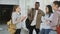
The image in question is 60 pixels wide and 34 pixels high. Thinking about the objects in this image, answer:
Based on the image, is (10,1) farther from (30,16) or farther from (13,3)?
(30,16)

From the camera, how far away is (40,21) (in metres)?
7.56

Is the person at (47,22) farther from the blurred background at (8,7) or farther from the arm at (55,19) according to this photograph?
the blurred background at (8,7)

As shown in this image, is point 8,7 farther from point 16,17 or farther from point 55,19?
point 55,19

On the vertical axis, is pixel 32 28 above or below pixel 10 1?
below

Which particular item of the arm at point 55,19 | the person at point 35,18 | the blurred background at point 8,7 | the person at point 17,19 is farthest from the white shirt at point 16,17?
the arm at point 55,19

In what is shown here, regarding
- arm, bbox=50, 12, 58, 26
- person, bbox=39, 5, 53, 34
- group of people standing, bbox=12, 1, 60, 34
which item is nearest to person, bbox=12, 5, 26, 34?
group of people standing, bbox=12, 1, 60, 34

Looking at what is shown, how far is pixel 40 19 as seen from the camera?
757 cm

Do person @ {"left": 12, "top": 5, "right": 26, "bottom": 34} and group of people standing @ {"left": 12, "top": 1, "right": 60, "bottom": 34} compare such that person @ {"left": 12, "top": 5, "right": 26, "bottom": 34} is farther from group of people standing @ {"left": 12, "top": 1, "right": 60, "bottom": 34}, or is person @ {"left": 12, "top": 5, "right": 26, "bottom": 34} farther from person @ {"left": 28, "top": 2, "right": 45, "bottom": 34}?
person @ {"left": 28, "top": 2, "right": 45, "bottom": 34}

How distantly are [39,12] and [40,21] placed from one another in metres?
0.31

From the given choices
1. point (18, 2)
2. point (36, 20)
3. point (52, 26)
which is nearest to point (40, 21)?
point (36, 20)

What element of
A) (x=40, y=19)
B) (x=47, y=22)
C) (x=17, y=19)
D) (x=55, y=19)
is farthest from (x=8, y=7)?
(x=55, y=19)

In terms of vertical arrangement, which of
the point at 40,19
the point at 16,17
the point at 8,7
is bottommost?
the point at 40,19

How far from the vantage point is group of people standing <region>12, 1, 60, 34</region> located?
6.54m

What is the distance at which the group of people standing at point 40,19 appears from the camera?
21.5ft
